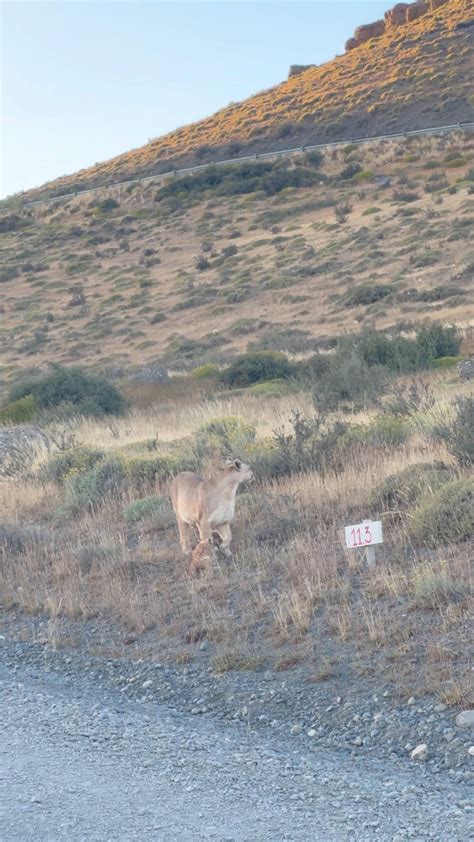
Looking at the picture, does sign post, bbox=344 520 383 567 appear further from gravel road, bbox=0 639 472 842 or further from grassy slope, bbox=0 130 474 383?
grassy slope, bbox=0 130 474 383

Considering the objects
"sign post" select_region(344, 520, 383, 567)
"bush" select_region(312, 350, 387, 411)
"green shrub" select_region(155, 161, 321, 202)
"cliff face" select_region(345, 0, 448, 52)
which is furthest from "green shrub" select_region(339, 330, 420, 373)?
"cliff face" select_region(345, 0, 448, 52)

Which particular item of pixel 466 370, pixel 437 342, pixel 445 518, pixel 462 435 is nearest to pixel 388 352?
pixel 437 342

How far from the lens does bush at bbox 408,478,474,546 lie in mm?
8289

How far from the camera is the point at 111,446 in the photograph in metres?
16.5

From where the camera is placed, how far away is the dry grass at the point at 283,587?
679 cm

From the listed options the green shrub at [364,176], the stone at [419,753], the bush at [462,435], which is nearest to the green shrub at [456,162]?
the green shrub at [364,176]

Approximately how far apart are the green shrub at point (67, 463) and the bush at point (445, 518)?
6415 mm

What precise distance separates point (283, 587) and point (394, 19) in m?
93.9

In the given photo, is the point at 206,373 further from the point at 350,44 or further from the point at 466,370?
the point at 350,44

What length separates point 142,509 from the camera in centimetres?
1137

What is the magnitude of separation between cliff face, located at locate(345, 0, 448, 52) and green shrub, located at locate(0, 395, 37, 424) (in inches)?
3109

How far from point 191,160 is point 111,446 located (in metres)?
65.4

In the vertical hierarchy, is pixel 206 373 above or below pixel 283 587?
below

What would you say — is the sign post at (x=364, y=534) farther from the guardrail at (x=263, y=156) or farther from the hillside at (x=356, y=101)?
the hillside at (x=356, y=101)
